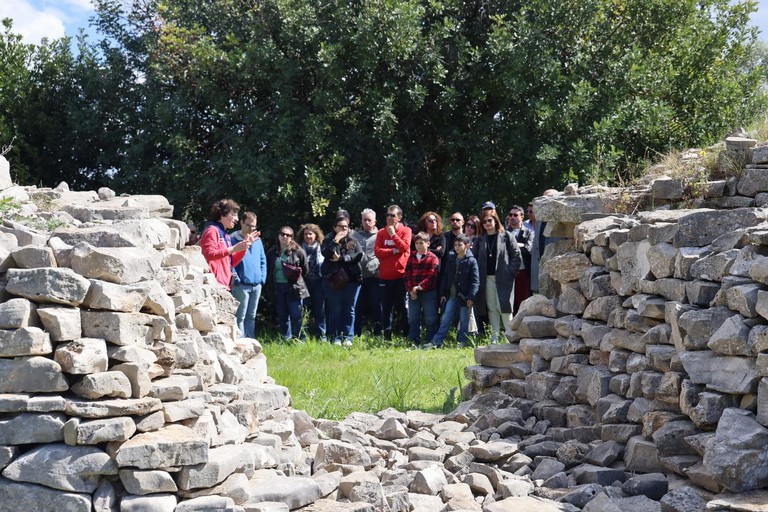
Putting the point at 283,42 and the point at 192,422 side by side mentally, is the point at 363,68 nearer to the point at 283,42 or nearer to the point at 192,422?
the point at 283,42

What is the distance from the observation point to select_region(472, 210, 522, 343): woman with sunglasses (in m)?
10.8

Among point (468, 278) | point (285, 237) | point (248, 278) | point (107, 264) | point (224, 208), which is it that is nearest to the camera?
point (107, 264)

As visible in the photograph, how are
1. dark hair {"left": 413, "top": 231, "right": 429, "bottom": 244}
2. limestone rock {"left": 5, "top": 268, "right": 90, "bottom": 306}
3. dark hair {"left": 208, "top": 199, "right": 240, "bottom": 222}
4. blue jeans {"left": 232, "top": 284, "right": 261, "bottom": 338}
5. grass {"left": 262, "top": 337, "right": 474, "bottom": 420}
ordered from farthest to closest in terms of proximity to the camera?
1. dark hair {"left": 413, "top": 231, "right": 429, "bottom": 244}
2. blue jeans {"left": 232, "top": 284, "right": 261, "bottom": 338}
3. dark hair {"left": 208, "top": 199, "right": 240, "bottom": 222}
4. grass {"left": 262, "top": 337, "right": 474, "bottom": 420}
5. limestone rock {"left": 5, "top": 268, "right": 90, "bottom": 306}

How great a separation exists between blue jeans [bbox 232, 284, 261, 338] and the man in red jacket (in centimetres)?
173

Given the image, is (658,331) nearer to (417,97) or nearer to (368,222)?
(368,222)

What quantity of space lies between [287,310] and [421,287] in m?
1.79

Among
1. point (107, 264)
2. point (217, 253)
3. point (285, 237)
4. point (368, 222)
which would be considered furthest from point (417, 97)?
point (107, 264)

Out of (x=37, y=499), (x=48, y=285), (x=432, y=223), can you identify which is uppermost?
(x=432, y=223)

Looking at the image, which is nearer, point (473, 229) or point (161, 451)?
point (161, 451)

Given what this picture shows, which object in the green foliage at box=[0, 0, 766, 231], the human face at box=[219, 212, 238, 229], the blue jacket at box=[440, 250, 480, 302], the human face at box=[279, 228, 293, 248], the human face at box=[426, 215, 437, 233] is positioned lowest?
the blue jacket at box=[440, 250, 480, 302]

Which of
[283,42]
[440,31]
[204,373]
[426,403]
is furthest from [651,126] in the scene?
[204,373]

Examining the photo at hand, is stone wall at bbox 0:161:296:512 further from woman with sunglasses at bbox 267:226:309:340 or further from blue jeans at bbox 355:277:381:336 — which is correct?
blue jeans at bbox 355:277:381:336

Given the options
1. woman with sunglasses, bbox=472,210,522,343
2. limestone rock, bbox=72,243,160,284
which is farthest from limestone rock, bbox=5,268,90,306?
woman with sunglasses, bbox=472,210,522,343

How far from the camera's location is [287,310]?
11805 mm
